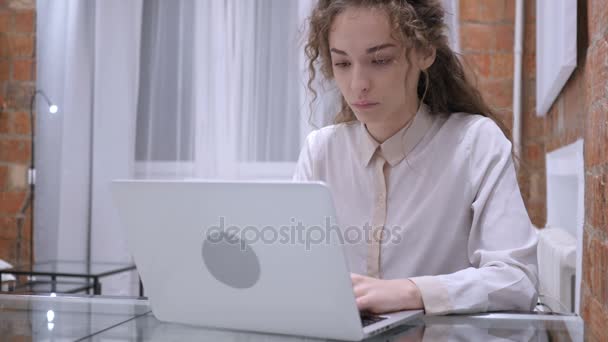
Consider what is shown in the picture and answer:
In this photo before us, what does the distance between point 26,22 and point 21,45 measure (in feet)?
0.39

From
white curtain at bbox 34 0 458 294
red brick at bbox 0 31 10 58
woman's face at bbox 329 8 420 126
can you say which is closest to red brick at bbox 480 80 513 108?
white curtain at bbox 34 0 458 294

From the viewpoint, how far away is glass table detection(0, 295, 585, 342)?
724 millimetres

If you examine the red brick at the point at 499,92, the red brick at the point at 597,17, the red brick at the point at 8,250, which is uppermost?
the red brick at the point at 499,92

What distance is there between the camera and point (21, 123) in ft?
11.1

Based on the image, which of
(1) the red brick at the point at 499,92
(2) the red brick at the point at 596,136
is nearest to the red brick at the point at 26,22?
(1) the red brick at the point at 499,92

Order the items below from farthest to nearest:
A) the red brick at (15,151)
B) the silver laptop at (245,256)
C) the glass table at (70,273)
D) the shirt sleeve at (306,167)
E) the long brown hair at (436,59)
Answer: the red brick at (15,151), the glass table at (70,273), the shirt sleeve at (306,167), the long brown hair at (436,59), the silver laptop at (245,256)

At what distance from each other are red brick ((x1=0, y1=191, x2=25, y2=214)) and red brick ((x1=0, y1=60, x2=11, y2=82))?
586 millimetres

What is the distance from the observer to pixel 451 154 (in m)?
1.26

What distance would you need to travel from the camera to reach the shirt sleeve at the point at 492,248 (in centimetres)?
90

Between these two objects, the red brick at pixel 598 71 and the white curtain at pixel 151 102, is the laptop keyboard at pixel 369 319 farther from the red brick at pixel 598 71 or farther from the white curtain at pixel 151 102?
the white curtain at pixel 151 102

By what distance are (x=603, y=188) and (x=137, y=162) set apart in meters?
2.56

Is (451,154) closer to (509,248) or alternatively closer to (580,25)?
(509,248)

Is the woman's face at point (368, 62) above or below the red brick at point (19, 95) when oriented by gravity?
below

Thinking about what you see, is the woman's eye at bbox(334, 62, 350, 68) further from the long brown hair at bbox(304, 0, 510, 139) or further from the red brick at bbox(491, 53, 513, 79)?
the red brick at bbox(491, 53, 513, 79)
